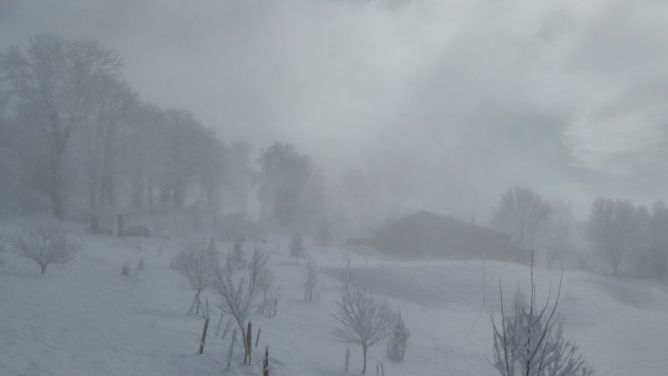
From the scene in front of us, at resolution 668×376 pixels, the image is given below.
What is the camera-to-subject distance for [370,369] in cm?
1898

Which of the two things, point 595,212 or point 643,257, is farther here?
point 595,212

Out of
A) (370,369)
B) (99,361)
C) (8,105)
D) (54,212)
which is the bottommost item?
(370,369)

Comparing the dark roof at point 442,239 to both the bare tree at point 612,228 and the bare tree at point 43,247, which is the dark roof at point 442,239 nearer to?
the bare tree at point 612,228

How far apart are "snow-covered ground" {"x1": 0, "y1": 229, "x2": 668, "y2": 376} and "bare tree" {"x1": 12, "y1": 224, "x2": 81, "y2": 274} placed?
0.66 meters

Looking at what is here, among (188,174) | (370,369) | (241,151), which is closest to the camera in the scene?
(370,369)

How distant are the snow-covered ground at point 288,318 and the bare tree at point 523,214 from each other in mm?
23070

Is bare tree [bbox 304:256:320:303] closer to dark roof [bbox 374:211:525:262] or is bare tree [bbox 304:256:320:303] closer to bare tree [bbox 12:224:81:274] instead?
bare tree [bbox 12:224:81:274]

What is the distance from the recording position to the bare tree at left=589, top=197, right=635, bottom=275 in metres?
57.6

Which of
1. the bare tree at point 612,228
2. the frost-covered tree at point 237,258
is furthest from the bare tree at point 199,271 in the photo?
the bare tree at point 612,228

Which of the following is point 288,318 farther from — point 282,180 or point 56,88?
point 282,180

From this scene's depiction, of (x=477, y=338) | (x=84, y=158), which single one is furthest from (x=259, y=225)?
(x=477, y=338)

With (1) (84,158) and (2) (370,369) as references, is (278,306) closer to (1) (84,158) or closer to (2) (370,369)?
(2) (370,369)

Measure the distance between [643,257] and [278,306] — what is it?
1995 inches

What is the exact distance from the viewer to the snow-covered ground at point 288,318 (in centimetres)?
1348
